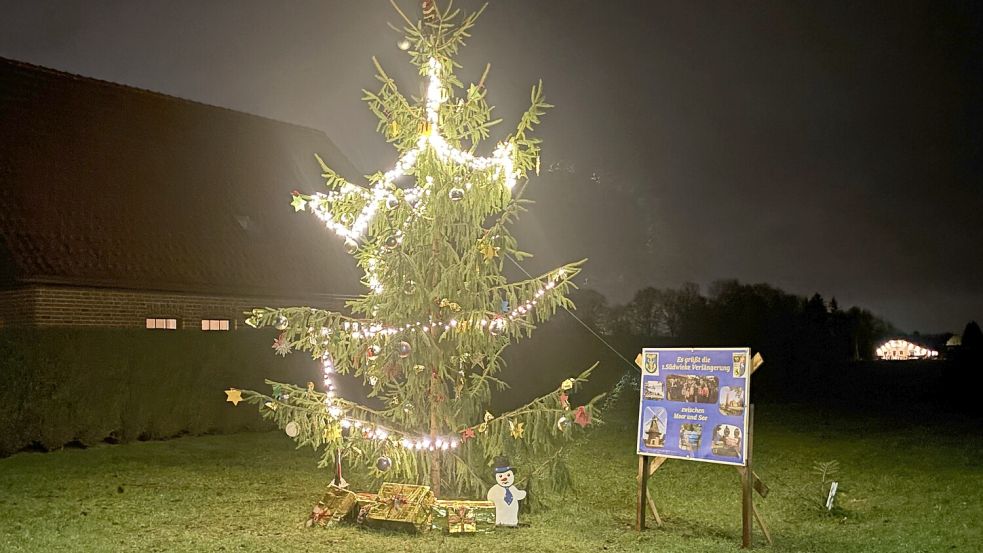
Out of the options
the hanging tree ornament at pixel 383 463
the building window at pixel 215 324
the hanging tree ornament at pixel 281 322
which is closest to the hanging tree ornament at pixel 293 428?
the hanging tree ornament at pixel 383 463

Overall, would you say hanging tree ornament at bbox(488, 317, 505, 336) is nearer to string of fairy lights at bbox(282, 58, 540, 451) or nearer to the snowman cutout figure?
string of fairy lights at bbox(282, 58, 540, 451)

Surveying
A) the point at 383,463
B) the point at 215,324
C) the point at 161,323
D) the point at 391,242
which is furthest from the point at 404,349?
the point at 215,324

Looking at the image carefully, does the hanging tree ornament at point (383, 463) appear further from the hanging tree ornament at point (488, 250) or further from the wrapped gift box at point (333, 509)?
the hanging tree ornament at point (488, 250)


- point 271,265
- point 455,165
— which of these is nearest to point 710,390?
point 455,165

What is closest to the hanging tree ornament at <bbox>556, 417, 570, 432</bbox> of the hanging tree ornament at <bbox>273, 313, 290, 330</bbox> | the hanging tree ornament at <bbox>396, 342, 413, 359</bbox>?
the hanging tree ornament at <bbox>396, 342, 413, 359</bbox>

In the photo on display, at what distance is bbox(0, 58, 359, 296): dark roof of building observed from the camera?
17.6m

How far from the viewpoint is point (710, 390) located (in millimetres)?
8336

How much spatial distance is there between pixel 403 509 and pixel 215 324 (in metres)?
11.8

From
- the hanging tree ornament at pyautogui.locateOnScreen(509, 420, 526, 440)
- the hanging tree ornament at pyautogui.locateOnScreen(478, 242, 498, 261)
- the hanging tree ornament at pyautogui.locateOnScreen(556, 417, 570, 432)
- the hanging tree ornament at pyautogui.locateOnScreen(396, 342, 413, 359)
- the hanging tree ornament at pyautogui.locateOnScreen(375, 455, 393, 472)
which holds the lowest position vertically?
the hanging tree ornament at pyautogui.locateOnScreen(375, 455, 393, 472)

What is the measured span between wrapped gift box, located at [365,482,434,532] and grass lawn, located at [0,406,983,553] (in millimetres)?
147

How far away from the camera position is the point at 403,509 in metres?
8.79

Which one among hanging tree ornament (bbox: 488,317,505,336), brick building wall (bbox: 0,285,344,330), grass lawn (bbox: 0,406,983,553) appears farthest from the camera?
brick building wall (bbox: 0,285,344,330)

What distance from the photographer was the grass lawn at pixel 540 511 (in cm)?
833

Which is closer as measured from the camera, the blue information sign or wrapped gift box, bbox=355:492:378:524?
the blue information sign
